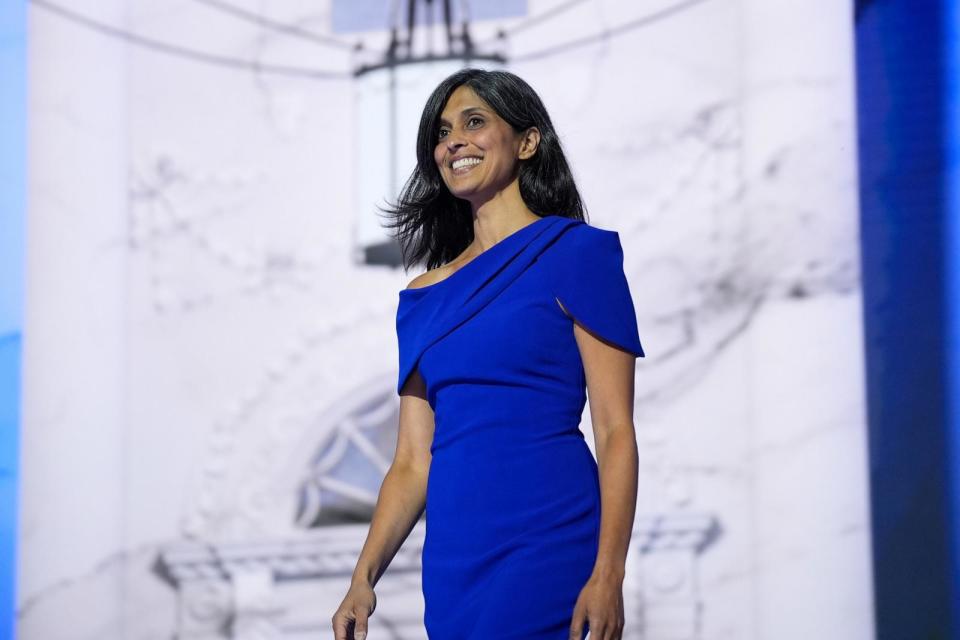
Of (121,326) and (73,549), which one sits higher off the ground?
(121,326)

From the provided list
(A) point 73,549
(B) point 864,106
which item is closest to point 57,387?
(A) point 73,549

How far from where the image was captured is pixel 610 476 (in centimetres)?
120

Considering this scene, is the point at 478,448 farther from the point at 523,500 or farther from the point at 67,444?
the point at 67,444

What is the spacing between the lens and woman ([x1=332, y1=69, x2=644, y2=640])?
1.20 m

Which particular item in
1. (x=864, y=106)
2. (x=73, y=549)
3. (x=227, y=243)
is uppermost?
(x=864, y=106)

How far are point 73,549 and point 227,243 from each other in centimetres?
87

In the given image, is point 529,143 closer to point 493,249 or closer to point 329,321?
point 493,249

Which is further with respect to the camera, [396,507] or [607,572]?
[396,507]

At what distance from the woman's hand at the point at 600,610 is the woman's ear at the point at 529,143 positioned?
51 cm

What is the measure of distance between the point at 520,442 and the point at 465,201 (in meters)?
0.38

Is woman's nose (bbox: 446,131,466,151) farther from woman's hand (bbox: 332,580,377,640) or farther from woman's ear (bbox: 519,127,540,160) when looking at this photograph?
woman's hand (bbox: 332,580,377,640)

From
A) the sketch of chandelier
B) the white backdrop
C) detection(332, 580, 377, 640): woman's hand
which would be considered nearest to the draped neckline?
detection(332, 580, 377, 640): woman's hand

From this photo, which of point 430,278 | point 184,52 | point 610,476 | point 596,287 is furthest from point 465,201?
point 184,52

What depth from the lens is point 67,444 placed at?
306 centimetres
